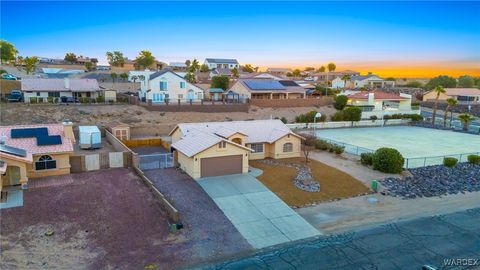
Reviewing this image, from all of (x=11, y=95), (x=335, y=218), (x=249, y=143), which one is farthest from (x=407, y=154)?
(x=11, y=95)

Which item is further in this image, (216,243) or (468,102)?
(468,102)

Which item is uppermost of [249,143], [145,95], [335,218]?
[145,95]

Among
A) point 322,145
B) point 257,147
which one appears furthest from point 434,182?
point 257,147

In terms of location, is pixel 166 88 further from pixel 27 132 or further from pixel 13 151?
pixel 13 151

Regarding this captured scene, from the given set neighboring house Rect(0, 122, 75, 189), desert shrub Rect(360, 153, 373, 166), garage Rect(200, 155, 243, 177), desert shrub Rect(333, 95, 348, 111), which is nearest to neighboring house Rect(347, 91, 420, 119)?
desert shrub Rect(333, 95, 348, 111)

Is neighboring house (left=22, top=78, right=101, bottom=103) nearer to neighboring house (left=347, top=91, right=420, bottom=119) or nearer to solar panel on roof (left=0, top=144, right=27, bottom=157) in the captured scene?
solar panel on roof (left=0, top=144, right=27, bottom=157)

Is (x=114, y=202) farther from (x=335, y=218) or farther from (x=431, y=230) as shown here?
(x=431, y=230)
